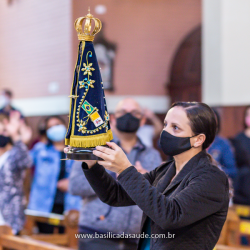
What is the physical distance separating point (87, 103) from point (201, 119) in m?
0.51

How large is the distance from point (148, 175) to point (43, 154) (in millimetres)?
3188

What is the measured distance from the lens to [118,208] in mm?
2713

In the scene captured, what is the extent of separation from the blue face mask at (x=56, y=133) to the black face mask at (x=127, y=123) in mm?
2155

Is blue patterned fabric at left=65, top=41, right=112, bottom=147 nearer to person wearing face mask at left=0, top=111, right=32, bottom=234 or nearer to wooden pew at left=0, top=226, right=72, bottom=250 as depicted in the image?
wooden pew at left=0, top=226, right=72, bottom=250

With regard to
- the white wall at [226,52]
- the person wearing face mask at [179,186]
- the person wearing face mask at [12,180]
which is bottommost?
the person wearing face mask at [12,180]

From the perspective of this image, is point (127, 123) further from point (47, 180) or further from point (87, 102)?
point (47, 180)

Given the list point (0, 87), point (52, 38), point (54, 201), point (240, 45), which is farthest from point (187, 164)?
point (0, 87)

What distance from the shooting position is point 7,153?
4078 millimetres

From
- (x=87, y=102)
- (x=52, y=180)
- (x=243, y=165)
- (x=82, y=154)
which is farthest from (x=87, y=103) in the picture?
(x=243, y=165)

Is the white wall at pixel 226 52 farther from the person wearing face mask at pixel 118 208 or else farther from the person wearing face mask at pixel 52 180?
the person wearing face mask at pixel 118 208

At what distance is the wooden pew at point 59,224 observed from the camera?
12.2 feet

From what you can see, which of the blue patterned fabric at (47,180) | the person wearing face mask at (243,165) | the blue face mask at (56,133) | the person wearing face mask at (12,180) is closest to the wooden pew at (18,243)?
the person wearing face mask at (12,180)

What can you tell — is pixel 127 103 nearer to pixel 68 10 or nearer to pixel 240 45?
pixel 240 45

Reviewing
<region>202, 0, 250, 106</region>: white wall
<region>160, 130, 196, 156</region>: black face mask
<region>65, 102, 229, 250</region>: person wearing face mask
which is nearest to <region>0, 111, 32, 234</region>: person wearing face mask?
<region>65, 102, 229, 250</region>: person wearing face mask
